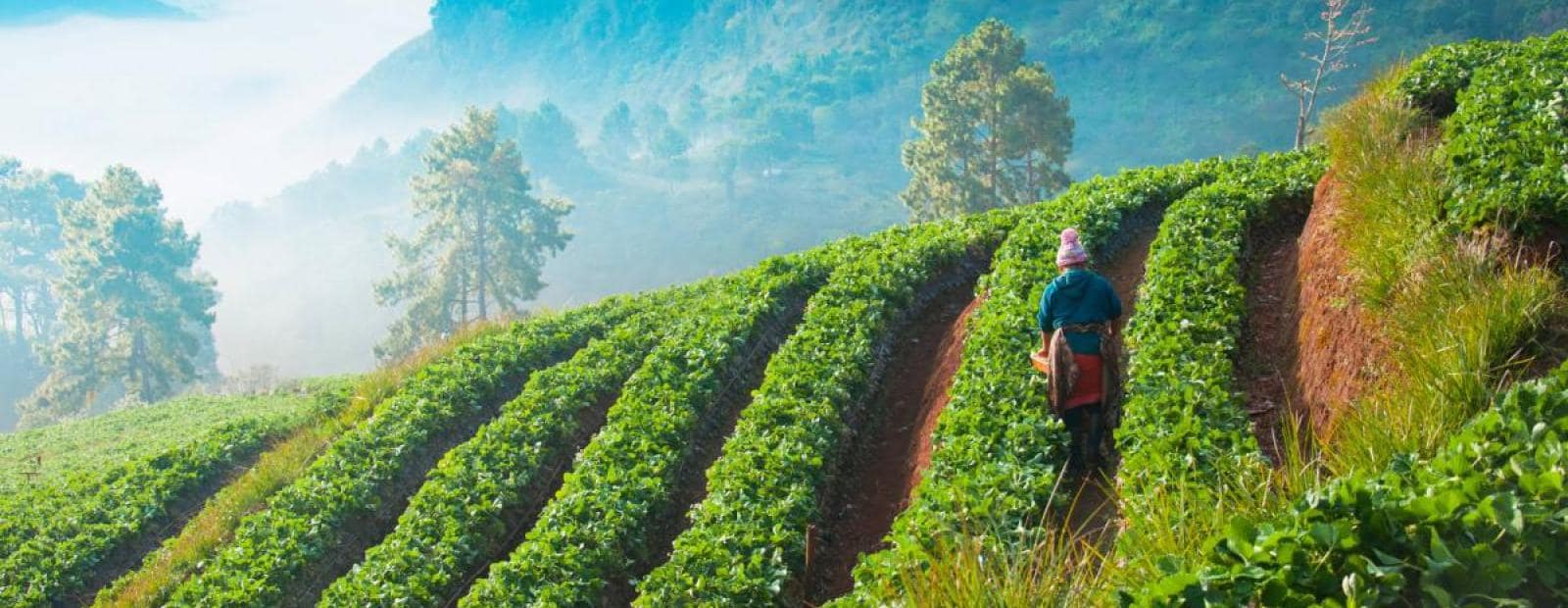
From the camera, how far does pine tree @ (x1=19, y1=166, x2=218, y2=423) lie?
57.7 meters

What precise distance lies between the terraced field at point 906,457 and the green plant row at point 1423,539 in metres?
0.02

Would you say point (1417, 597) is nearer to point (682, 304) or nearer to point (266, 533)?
point (266, 533)

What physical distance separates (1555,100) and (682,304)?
1528 centimetres

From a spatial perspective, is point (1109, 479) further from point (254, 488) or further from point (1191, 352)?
point (254, 488)

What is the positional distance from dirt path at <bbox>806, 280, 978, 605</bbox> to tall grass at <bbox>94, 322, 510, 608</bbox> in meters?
10.2

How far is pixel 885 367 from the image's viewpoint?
15062 mm

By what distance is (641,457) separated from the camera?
1285 cm

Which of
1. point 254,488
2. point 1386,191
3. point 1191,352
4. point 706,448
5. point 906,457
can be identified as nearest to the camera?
point 1191,352

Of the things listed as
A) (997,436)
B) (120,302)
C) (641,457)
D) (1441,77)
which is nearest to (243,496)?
(641,457)

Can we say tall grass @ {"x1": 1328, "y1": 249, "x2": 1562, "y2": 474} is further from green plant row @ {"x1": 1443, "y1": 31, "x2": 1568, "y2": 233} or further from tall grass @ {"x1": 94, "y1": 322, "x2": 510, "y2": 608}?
tall grass @ {"x1": 94, "y1": 322, "x2": 510, "y2": 608}

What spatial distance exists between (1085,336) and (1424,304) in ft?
9.89

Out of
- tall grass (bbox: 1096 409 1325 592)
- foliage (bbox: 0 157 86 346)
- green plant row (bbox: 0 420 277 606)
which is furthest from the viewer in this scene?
foliage (bbox: 0 157 86 346)

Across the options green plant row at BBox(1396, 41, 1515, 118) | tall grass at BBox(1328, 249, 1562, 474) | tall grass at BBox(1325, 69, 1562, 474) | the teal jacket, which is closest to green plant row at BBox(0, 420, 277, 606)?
the teal jacket

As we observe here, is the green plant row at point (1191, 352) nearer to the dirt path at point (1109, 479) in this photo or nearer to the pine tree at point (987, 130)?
the dirt path at point (1109, 479)
